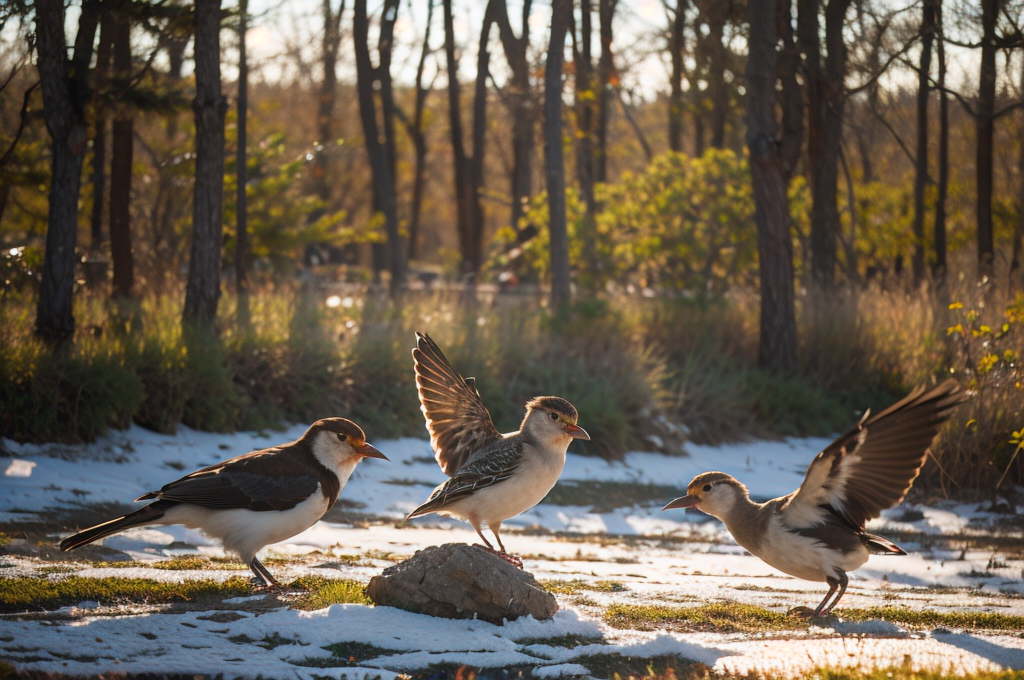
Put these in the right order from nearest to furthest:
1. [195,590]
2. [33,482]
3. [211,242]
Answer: [195,590] < [33,482] < [211,242]

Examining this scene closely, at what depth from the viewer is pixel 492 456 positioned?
6.22m

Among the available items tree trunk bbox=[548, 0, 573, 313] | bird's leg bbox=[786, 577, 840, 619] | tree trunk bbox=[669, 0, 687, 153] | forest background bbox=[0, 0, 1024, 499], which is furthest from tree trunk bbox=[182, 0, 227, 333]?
tree trunk bbox=[669, 0, 687, 153]

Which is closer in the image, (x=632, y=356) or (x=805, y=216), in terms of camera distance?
(x=632, y=356)

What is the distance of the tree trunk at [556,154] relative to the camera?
16500mm

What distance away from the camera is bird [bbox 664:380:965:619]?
5121 mm

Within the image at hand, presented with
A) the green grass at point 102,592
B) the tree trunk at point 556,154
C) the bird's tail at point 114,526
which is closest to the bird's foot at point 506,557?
the green grass at point 102,592

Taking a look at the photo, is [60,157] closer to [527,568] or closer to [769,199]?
[527,568]

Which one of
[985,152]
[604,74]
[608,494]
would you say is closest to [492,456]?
[608,494]

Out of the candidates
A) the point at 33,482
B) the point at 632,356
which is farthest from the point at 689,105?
the point at 33,482

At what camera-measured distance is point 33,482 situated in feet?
28.3

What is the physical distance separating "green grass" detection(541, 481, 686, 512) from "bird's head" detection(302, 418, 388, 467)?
488cm

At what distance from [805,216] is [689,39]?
5110 mm

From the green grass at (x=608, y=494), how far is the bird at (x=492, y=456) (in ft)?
13.0

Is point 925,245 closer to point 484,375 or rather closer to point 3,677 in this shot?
point 484,375
